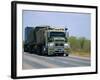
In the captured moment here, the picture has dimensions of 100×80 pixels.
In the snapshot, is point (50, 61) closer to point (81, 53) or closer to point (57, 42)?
point (57, 42)

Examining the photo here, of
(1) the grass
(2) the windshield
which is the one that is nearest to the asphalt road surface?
(1) the grass

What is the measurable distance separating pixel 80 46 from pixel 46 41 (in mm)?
262

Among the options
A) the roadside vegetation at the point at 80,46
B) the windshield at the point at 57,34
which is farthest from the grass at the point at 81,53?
the windshield at the point at 57,34

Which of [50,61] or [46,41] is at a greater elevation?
[46,41]

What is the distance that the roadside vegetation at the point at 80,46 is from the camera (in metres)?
1.66

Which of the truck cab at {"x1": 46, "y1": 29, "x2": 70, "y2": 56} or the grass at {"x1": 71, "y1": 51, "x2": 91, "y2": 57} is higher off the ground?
the truck cab at {"x1": 46, "y1": 29, "x2": 70, "y2": 56}

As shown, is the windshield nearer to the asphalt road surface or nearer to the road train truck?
the road train truck

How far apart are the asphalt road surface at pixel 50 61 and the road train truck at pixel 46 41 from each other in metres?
0.03

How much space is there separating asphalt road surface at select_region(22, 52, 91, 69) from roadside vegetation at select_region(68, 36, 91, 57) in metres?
0.04

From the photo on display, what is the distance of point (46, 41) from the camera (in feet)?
5.26

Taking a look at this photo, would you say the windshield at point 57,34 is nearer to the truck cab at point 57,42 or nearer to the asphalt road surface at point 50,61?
the truck cab at point 57,42

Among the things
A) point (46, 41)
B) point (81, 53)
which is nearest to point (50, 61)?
point (46, 41)

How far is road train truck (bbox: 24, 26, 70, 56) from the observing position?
1560 mm

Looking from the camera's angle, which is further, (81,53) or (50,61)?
(81,53)
